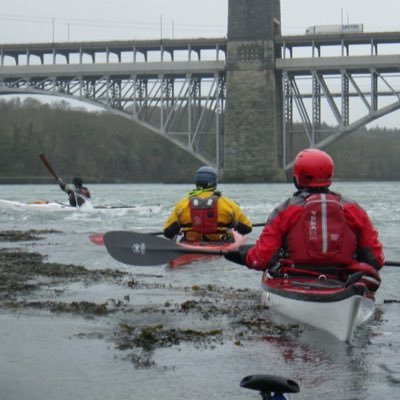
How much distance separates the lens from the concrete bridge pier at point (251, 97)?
6794 centimetres

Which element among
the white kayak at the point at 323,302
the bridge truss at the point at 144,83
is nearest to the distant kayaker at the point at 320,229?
the white kayak at the point at 323,302

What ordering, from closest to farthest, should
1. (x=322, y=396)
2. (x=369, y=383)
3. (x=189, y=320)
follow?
1. (x=322, y=396)
2. (x=369, y=383)
3. (x=189, y=320)

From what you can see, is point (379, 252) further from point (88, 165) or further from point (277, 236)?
point (88, 165)

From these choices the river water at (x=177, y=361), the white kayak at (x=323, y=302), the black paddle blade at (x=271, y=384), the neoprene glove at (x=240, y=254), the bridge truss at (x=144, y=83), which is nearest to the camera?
the black paddle blade at (x=271, y=384)

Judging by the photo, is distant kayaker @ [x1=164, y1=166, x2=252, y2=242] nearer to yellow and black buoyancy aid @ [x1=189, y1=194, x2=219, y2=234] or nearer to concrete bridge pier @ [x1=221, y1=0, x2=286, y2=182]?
yellow and black buoyancy aid @ [x1=189, y1=194, x2=219, y2=234]

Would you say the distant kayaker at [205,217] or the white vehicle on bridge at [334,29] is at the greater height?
the white vehicle on bridge at [334,29]

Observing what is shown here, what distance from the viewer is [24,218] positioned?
90.9ft

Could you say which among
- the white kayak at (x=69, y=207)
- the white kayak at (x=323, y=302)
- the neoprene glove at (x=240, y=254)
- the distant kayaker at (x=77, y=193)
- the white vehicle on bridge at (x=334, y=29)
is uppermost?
the white vehicle on bridge at (x=334, y=29)

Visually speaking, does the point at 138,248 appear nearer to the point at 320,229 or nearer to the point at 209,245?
the point at 209,245

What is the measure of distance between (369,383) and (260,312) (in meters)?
2.57

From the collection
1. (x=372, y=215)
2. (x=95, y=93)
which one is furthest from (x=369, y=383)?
(x=95, y=93)

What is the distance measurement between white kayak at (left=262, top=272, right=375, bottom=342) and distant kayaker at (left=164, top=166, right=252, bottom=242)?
3.51 m

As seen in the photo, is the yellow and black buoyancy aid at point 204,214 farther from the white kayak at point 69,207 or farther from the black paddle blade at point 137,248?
the white kayak at point 69,207

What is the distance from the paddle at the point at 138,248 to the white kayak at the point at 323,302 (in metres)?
1.52
